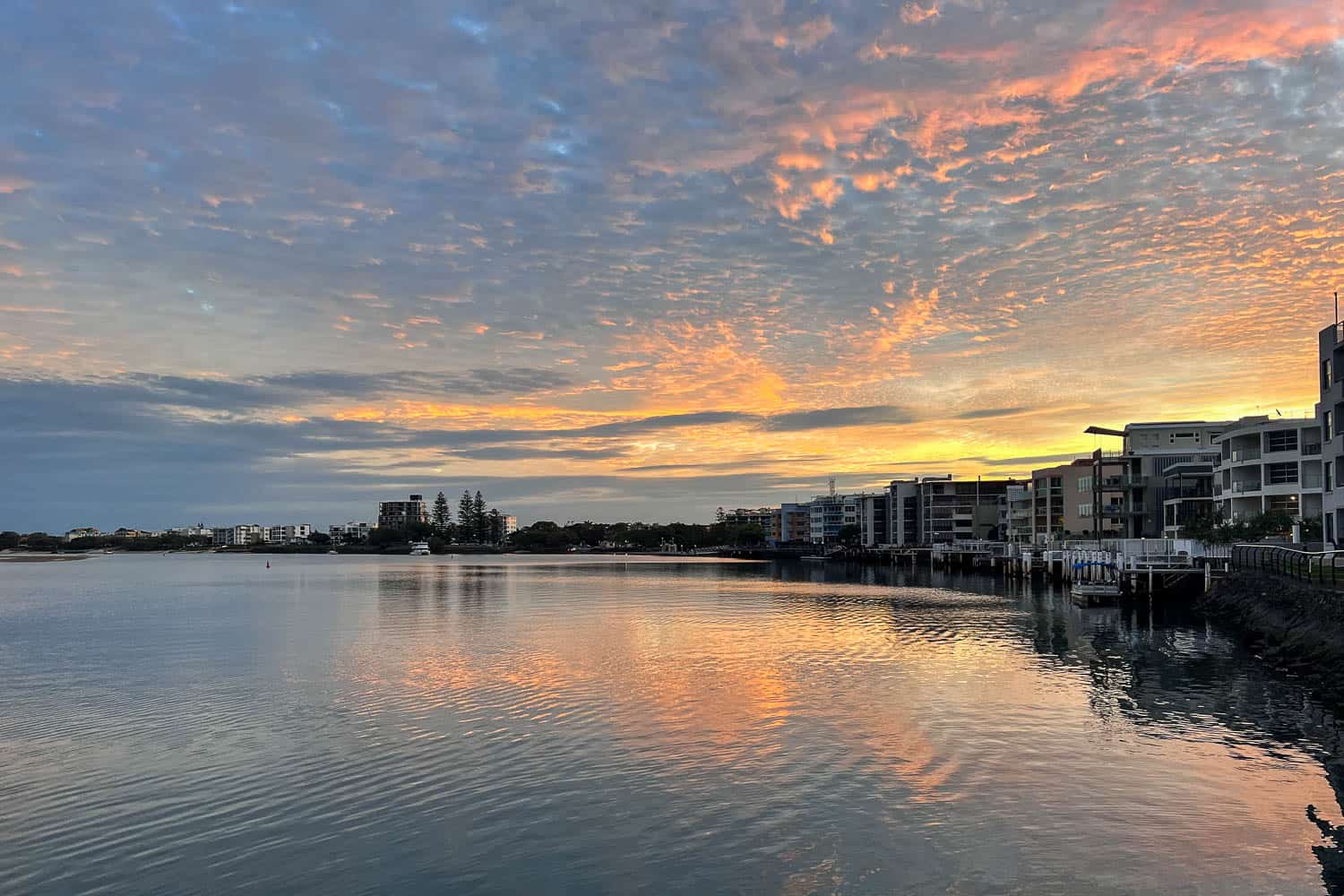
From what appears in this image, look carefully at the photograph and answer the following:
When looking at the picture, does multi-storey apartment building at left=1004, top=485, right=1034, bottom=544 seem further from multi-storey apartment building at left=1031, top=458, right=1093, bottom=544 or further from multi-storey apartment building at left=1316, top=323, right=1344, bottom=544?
multi-storey apartment building at left=1316, top=323, right=1344, bottom=544

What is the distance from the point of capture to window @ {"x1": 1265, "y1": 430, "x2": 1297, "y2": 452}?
88.9m

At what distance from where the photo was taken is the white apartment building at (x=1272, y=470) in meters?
85.9

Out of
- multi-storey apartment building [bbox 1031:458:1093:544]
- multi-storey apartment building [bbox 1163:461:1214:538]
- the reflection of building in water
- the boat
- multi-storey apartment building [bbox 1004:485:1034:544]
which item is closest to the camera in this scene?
the reflection of building in water

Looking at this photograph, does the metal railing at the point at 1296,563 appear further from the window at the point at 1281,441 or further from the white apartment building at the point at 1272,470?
the window at the point at 1281,441

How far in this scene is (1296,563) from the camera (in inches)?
1994

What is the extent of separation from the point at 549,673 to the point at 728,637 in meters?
16.2

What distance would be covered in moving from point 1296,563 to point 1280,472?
153ft

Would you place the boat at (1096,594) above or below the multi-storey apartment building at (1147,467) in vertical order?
below

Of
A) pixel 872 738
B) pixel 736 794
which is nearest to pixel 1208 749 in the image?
pixel 872 738

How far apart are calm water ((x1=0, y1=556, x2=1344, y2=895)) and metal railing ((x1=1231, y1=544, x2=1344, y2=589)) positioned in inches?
232

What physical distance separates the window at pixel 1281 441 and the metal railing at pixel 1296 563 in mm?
27351

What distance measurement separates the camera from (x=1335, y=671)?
33.2 m

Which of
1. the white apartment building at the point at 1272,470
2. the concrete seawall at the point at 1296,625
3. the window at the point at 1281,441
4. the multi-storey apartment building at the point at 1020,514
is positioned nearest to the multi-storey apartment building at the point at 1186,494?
the white apartment building at the point at 1272,470

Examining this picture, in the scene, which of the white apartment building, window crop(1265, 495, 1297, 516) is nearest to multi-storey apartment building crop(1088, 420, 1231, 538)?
the white apartment building
